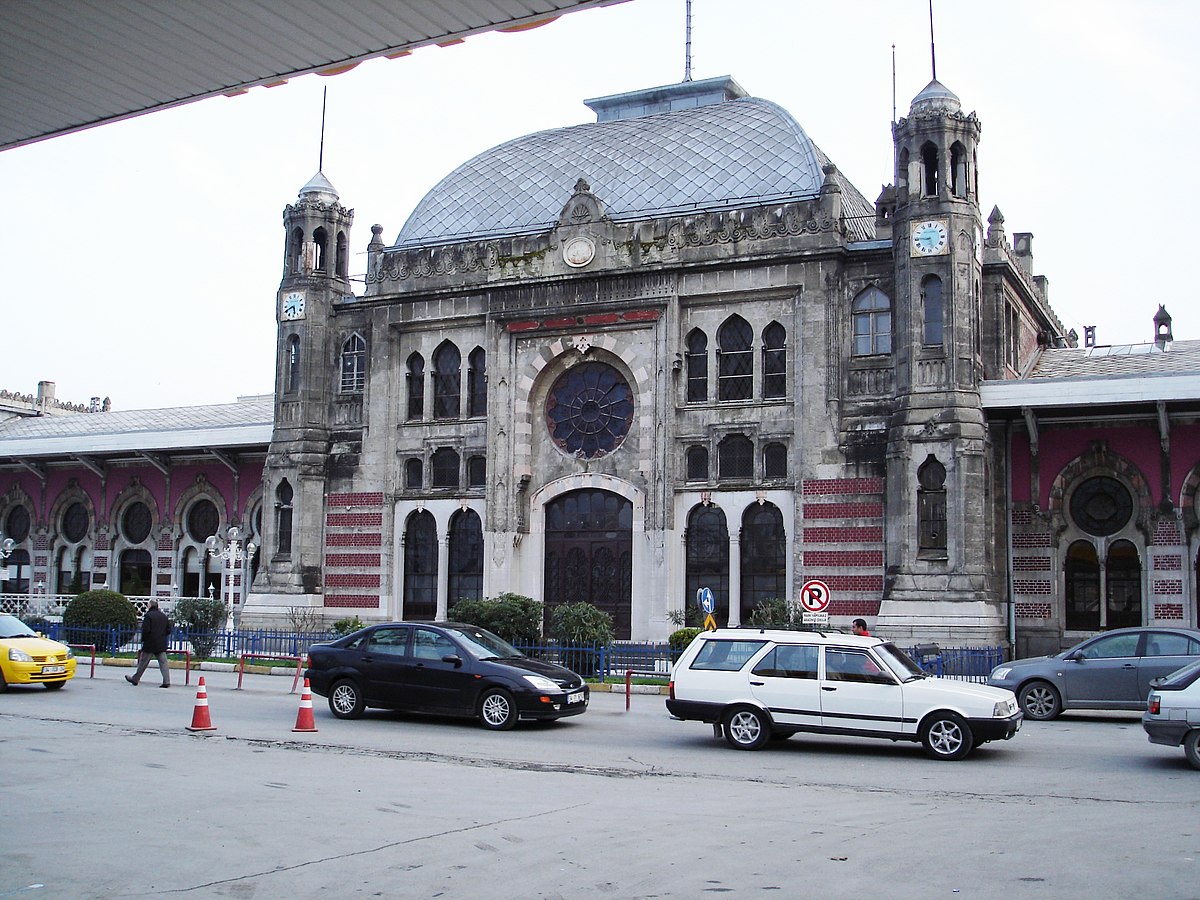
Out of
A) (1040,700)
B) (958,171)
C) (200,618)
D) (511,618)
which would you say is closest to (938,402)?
(958,171)

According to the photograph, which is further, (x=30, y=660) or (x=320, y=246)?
(x=320, y=246)

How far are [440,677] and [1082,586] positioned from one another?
58.7 ft

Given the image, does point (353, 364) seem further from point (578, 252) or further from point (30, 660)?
point (30, 660)

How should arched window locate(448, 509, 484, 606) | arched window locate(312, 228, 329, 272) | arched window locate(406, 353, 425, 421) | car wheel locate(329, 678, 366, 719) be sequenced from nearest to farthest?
car wheel locate(329, 678, 366, 719)
arched window locate(448, 509, 484, 606)
arched window locate(406, 353, 425, 421)
arched window locate(312, 228, 329, 272)

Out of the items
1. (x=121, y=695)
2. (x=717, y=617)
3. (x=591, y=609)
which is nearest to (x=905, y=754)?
(x=591, y=609)

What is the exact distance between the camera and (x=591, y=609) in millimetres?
27016

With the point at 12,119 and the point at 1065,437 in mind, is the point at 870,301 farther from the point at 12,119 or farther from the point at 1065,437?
the point at 12,119

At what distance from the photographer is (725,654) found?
53.6 feet

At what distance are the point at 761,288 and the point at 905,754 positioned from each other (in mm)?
17862

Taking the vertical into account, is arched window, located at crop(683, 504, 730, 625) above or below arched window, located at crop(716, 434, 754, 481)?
below

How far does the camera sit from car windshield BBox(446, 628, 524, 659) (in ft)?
59.6

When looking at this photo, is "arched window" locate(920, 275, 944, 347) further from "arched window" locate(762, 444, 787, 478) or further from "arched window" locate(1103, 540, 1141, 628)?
"arched window" locate(1103, 540, 1141, 628)

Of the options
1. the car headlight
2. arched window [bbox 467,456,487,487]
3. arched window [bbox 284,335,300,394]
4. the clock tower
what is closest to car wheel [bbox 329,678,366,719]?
the car headlight

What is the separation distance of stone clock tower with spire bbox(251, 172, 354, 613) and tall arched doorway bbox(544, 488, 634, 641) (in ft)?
24.3
